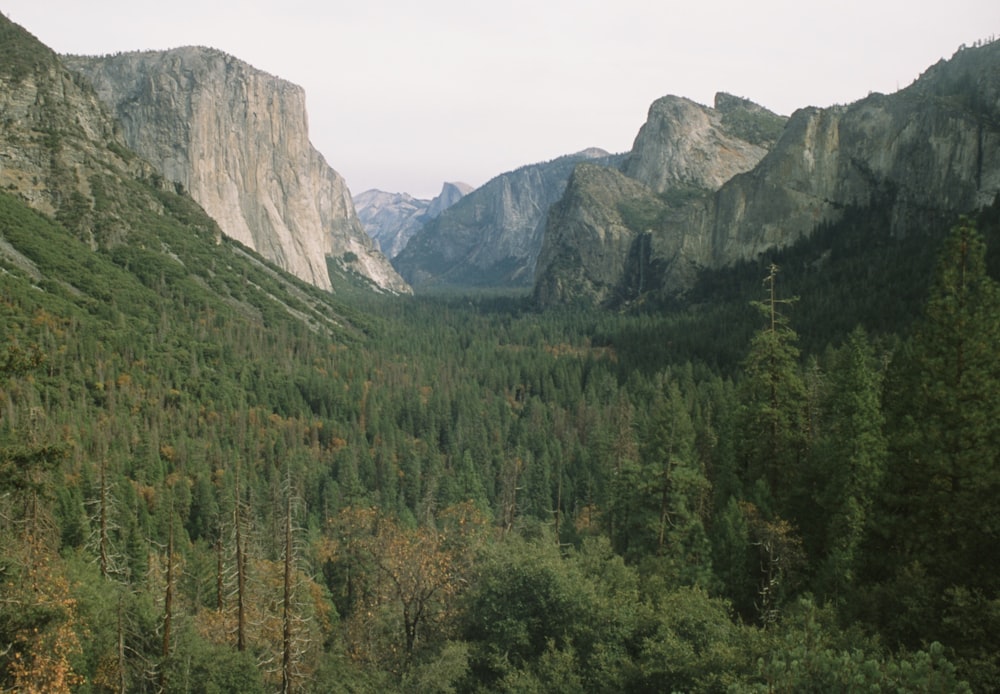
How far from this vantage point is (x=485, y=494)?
82.5m

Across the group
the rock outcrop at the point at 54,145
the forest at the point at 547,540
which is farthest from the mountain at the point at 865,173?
the rock outcrop at the point at 54,145

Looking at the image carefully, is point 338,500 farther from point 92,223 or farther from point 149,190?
point 149,190

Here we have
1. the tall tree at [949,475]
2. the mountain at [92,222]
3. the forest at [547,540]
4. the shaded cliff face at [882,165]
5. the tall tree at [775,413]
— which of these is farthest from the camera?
the shaded cliff face at [882,165]

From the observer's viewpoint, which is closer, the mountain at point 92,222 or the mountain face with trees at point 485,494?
the mountain face with trees at point 485,494

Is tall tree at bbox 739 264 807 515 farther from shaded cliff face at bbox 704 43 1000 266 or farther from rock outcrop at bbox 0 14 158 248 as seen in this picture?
rock outcrop at bbox 0 14 158 248

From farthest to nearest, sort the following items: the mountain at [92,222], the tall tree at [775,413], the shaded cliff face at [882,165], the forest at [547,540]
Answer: the shaded cliff face at [882,165], the mountain at [92,222], the tall tree at [775,413], the forest at [547,540]

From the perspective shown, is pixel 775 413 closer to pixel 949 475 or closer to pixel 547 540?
pixel 949 475

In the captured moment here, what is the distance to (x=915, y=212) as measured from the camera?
430 ft

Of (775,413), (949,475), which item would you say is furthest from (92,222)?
(949,475)

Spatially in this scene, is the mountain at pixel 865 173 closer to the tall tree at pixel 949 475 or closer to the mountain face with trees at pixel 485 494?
the mountain face with trees at pixel 485 494

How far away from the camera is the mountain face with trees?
18828mm

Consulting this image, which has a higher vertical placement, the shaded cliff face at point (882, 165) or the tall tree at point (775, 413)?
the shaded cliff face at point (882, 165)

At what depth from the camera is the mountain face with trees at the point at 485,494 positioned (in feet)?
61.8

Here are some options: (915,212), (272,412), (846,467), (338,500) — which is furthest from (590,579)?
(915,212)
